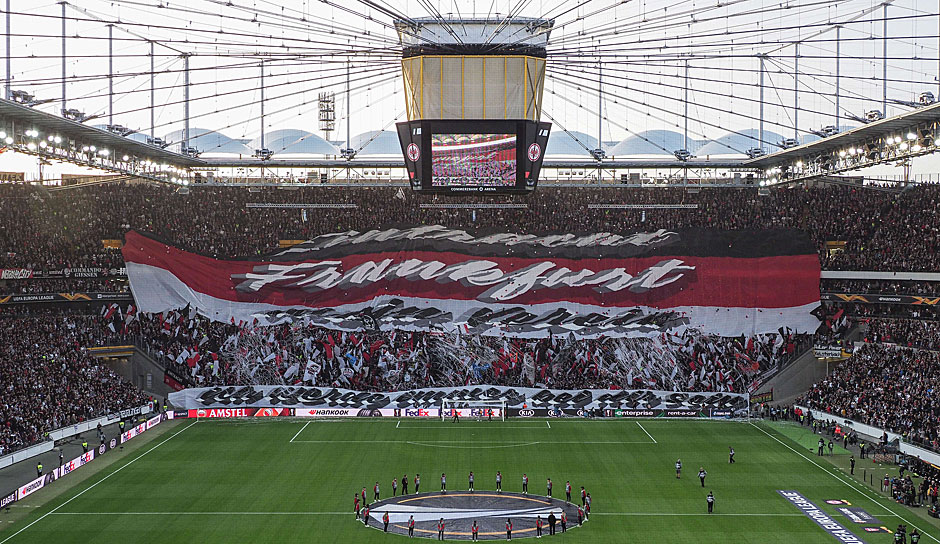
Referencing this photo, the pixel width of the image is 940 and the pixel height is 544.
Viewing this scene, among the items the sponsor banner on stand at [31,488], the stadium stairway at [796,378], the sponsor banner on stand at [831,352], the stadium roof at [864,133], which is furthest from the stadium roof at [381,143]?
the sponsor banner on stand at [31,488]

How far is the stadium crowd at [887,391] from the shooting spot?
47719 mm

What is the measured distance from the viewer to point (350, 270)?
222 ft

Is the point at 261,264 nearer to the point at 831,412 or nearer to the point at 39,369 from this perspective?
the point at 39,369

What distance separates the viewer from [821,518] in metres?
37.1

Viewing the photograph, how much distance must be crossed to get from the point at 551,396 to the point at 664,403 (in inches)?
289

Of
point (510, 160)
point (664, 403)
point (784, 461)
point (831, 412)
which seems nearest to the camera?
point (510, 160)

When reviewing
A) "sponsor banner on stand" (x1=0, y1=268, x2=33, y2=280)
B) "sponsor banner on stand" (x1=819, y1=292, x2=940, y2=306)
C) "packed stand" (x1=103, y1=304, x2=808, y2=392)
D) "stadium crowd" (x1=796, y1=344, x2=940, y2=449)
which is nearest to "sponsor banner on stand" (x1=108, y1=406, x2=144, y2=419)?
"packed stand" (x1=103, y1=304, x2=808, y2=392)

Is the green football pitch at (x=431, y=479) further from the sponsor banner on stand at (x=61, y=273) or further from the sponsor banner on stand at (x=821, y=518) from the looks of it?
the sponsor banner on stand at (x=61, y=273)

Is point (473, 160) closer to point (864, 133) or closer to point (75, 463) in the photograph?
point (864, 133)

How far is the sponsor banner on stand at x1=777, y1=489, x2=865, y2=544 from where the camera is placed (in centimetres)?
3440

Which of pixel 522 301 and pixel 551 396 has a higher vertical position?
pixel 522 301

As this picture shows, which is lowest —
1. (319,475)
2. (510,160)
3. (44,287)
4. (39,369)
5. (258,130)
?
(319,475)

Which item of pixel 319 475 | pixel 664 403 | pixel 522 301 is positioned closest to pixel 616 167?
pixel 522 301

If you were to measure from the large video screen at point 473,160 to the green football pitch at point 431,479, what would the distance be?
14228mm
